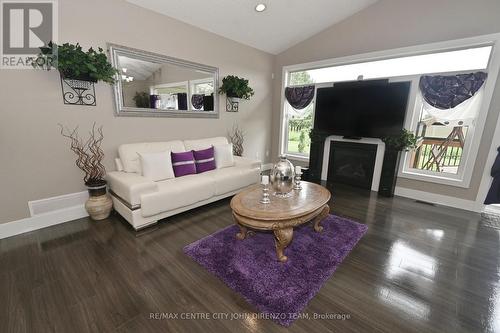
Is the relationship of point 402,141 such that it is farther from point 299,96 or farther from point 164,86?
point 164,86

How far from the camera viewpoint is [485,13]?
2.85 m

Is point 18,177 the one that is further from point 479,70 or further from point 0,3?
point 479,70

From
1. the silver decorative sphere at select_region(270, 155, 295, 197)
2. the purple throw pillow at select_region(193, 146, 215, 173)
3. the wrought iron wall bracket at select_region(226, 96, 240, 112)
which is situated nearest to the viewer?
the silver decorative sphere at select_region(270, 155, 295, 197)

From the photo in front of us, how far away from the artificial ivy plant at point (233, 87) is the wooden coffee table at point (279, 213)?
2.36m

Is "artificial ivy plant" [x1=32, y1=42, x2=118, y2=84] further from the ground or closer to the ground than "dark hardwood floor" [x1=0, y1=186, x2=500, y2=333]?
further from the ground

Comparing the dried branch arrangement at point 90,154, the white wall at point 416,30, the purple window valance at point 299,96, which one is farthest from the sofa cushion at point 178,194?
the white wall at point 416,30

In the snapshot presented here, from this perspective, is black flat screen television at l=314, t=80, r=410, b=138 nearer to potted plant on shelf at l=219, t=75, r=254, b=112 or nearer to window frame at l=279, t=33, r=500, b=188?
window frame at l=279, t=33, r=500, b=188

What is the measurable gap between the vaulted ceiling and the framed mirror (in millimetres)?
653

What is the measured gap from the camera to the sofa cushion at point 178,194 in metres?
2.46

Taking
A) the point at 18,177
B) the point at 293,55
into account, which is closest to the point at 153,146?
the point at 18,177

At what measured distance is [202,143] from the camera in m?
3.69

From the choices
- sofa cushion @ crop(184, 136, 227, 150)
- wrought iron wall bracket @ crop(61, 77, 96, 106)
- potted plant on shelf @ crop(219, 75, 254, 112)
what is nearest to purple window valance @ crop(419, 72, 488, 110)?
potted plant on shelf @ crop(219, 75, 254, 112)

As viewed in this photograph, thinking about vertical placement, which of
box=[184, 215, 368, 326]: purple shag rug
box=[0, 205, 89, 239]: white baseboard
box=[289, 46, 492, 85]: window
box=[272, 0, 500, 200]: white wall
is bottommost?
box=[0, 205, 89, 239]: white baseboard

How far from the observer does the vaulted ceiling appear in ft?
10.2
